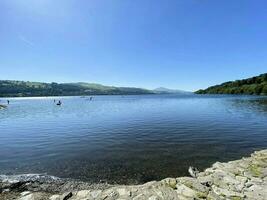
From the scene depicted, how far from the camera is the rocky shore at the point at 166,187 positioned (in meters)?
12.8

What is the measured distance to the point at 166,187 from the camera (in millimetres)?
13750

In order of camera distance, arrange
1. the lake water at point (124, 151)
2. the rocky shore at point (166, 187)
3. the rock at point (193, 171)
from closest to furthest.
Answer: the rocky shore at point (166, 187)
the rock at point (193, 171)
the lake water at point (124, 151)

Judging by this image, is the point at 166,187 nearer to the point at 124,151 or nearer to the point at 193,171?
the point at 193,171

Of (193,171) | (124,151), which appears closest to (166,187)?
(193,171)

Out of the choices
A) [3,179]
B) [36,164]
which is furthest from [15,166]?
[3,179]

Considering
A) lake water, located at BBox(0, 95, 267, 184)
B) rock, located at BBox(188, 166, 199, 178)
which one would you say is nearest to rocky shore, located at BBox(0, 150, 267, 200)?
rock, located at BBox(188, 166, 199, 178)

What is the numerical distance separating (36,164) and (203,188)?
15.4 metres

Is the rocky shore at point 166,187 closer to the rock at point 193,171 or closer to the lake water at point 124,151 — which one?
the rock at point 193,171

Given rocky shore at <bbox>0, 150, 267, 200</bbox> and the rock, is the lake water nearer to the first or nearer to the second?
the rock

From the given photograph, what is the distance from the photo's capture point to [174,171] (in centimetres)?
1928

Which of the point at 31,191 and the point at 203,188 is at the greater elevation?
the point at 203,188

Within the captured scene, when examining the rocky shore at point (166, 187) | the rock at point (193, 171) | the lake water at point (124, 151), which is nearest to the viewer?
the rocky shore at point (166, 187)

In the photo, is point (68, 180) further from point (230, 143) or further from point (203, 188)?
point (230, 143)

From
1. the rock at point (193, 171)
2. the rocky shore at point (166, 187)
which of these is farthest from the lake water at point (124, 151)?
the rocky shore at point (166, 187)
